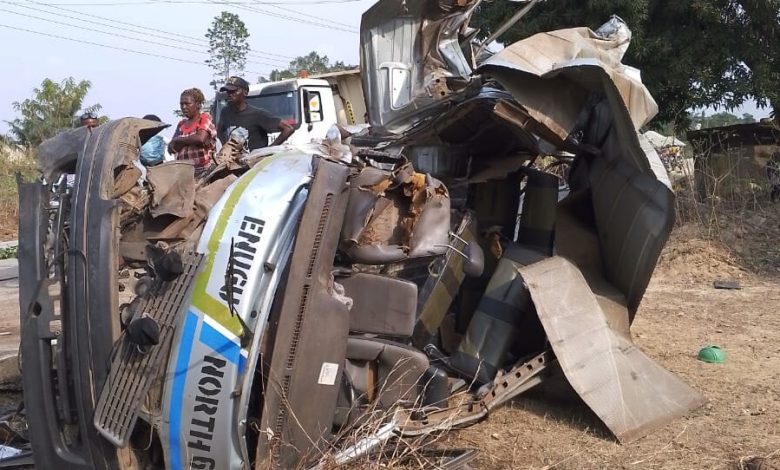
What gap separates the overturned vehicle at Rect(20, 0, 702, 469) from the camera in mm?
2854

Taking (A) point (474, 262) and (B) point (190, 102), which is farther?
(B) point (190, 102)

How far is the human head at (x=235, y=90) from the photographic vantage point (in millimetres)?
6680

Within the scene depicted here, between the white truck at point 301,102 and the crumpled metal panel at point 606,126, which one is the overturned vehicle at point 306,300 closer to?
the crumpled metal panel at point 606,126

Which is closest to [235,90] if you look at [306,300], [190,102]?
[190,102]

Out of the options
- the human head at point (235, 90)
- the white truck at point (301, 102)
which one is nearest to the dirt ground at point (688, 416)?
the human head at point (235, 90)

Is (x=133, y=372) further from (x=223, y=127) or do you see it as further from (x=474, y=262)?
(x=223, y=127)

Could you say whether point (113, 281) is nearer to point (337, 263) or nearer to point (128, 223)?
point (128, 223)

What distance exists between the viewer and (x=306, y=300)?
2965mm

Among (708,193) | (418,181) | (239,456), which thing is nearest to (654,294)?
(708,193)

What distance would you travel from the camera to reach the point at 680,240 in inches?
345

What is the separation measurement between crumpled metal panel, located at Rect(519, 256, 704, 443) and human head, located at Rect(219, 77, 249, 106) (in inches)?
136

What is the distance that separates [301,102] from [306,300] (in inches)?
311

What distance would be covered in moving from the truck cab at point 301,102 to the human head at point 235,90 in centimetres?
348

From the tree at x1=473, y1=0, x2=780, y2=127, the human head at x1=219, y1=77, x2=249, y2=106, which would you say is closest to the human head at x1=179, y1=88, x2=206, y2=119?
the human head at x1=219, y1=77, x2=249, y2=106
